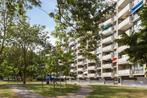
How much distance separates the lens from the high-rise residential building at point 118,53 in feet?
241

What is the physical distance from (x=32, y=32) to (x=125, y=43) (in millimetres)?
44411

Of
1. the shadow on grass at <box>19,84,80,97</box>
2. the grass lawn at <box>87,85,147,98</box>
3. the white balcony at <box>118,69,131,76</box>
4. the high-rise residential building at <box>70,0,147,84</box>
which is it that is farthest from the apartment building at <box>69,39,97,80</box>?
the grass lawn at <box>87,85,147,98</box>

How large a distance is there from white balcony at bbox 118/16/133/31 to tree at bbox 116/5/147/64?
176ft

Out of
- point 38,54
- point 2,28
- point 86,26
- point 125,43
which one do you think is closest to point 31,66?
point 38,54

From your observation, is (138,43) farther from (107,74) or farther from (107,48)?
(107,48)

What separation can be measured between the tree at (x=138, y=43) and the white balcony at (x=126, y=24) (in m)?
53.5

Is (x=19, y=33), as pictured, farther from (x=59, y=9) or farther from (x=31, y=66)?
(x=59, y=9)

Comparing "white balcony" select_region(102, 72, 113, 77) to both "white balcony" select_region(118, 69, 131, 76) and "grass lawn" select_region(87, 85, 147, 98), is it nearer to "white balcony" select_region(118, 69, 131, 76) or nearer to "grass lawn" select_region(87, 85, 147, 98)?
"white balcony" select_region(118, 69, 131, 76)

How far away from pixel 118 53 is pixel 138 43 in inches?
2528

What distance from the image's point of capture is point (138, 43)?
898 inches

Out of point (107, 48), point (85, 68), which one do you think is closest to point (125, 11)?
point (107, 48)

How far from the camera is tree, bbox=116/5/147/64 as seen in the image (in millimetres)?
22125

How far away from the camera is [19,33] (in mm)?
64375

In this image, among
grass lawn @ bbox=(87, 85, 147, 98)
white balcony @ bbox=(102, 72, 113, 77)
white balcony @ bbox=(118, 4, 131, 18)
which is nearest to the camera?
grass lawn @ bbox=(87, 85, 147, 98)
